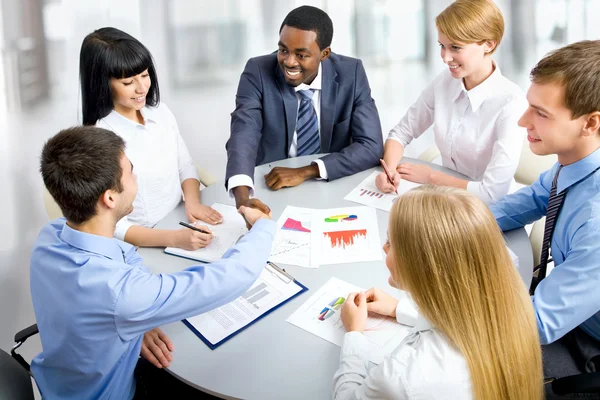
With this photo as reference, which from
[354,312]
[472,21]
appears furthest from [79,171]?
[472,21]

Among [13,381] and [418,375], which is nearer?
[418,375]

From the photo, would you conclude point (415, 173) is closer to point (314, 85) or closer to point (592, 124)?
point (314, 85)

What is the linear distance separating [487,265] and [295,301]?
1.83ft

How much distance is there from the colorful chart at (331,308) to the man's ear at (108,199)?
566mm

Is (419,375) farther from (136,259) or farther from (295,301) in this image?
(136,259)

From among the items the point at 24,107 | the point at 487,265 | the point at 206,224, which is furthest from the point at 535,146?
the point at 24,107

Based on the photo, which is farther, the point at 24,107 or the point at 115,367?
the point at 24,107

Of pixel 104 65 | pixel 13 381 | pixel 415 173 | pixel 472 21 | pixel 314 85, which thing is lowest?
pixel 13 381

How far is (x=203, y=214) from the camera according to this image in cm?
184

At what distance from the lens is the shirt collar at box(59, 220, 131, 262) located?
4.11 feet

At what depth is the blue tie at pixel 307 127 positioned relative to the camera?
2.30 meters

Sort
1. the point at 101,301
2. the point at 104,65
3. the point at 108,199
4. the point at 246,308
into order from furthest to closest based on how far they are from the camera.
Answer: the point at 104,65 → the point at 246,308 → the point at 108,199 → the point at 101,301

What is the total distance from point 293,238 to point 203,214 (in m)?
0.34

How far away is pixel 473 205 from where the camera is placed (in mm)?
1030
